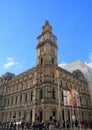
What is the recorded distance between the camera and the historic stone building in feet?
162

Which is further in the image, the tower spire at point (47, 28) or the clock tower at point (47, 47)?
the tower spire at point (47, 28)

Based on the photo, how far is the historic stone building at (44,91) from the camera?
49281 mm

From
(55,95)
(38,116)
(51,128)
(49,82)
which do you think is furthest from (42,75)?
(51,128)

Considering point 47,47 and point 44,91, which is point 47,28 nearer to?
point 47,47

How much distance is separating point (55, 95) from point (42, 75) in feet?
24.2

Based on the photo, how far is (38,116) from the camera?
48000mm

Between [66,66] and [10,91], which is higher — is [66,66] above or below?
above

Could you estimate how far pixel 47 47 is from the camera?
5691 centimetres

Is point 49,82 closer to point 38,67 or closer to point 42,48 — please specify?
point 38,67

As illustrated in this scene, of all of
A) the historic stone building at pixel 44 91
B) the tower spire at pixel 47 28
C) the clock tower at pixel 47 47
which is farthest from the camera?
the tower spire at pixel 47 28

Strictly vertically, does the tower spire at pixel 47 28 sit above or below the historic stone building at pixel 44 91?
above

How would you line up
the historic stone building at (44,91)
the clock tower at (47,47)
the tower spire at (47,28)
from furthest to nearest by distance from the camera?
1. the tower spire at (47,28)
2. the clock tower at (47,47)
3. the historic stone building at (44,91)

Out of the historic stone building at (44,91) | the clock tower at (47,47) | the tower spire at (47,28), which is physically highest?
the tower spire at (47,28)

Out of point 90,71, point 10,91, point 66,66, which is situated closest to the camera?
point 10,91
